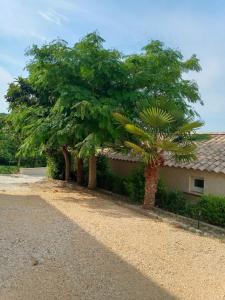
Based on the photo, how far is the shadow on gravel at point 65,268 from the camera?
5.78 meters

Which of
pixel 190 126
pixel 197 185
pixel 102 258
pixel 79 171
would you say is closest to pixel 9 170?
pixel 79 171

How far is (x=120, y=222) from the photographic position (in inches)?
445

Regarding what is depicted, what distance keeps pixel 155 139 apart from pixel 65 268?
733cm

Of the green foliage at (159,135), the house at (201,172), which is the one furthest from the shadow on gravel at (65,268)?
the house at (201,172)

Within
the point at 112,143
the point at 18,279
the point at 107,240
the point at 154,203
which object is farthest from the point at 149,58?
the point at 18,279

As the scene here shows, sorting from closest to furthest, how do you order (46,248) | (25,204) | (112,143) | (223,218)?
(46,248) < (223,218) < (25,204) < (112,143)

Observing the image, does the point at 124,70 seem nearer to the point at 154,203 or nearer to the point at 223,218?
the point at 154,203

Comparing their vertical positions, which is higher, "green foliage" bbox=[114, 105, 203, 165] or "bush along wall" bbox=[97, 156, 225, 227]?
"green foliage" bbox=[114, 105, 203, 165]

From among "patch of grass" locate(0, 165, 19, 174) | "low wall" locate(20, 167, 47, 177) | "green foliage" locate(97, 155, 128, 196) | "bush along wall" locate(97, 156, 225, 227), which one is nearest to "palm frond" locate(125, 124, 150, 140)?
"bush along wall" locate(97, 156, 225, 227)

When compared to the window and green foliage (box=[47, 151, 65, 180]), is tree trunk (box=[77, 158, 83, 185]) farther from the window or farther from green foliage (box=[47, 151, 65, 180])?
the window

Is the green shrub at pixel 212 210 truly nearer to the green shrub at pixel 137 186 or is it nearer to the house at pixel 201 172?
the house at pixel 201 172

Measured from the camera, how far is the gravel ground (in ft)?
19.6

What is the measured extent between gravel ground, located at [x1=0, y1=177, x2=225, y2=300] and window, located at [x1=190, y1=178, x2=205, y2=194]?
400 cm

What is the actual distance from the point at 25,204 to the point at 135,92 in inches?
276
